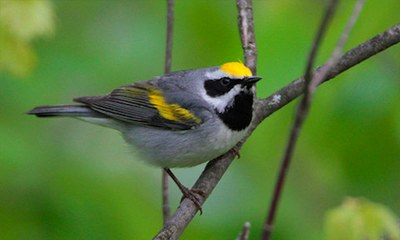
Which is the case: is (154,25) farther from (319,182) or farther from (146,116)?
(319,182)

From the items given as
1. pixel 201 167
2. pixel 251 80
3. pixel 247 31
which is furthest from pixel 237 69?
pixel 201 167

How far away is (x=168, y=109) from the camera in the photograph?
419 cm

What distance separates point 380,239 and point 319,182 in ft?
6.09

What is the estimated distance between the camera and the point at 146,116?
4.28m

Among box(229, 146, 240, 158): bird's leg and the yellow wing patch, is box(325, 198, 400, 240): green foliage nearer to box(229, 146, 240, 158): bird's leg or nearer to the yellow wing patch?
box(229, 146, 240, 158): bird's leg

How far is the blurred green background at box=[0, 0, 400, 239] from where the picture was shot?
3.75m

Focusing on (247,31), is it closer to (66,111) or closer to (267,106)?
(267,106)

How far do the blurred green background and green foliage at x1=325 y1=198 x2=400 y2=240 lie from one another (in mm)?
1154

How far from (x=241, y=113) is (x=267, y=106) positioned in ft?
0.45

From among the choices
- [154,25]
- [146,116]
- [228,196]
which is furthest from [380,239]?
[154,25]

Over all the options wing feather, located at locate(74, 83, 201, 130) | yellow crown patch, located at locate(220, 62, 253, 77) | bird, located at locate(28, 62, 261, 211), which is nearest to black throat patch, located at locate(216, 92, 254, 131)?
bird, located at locate(28, 62, 261, 211)

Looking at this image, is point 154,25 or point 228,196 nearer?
point 228,196

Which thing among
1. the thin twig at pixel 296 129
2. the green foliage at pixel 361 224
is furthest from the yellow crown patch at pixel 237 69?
the thin twig at pixel 296 129

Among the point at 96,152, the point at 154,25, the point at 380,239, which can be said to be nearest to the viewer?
the point at 380,239
